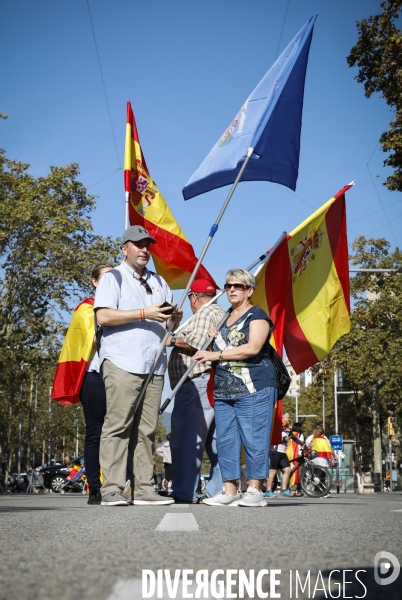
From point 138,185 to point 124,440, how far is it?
158 inches

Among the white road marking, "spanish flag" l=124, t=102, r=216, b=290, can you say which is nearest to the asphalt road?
the white road marking

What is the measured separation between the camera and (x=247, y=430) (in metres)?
7.61

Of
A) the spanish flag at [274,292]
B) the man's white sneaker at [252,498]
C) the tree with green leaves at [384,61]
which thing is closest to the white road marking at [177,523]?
the man's white sneaker at [252,498]

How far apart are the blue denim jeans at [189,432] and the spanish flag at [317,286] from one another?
2.05 metres

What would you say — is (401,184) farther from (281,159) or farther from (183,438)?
(183,438)

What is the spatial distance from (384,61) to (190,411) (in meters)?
9.87

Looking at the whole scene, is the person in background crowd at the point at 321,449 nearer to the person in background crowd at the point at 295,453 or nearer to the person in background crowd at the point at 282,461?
the person in background crowd at the point at 295,453

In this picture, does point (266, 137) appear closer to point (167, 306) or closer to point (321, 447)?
point (167, 306)

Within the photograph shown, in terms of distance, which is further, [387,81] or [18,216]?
[18,216]

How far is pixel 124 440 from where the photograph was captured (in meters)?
7.68

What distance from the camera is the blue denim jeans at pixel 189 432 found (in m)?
8.84

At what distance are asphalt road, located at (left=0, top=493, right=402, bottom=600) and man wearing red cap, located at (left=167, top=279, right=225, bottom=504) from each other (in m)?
3.80

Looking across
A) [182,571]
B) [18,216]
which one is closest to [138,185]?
[182,571]

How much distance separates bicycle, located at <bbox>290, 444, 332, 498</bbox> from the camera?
17.7m
